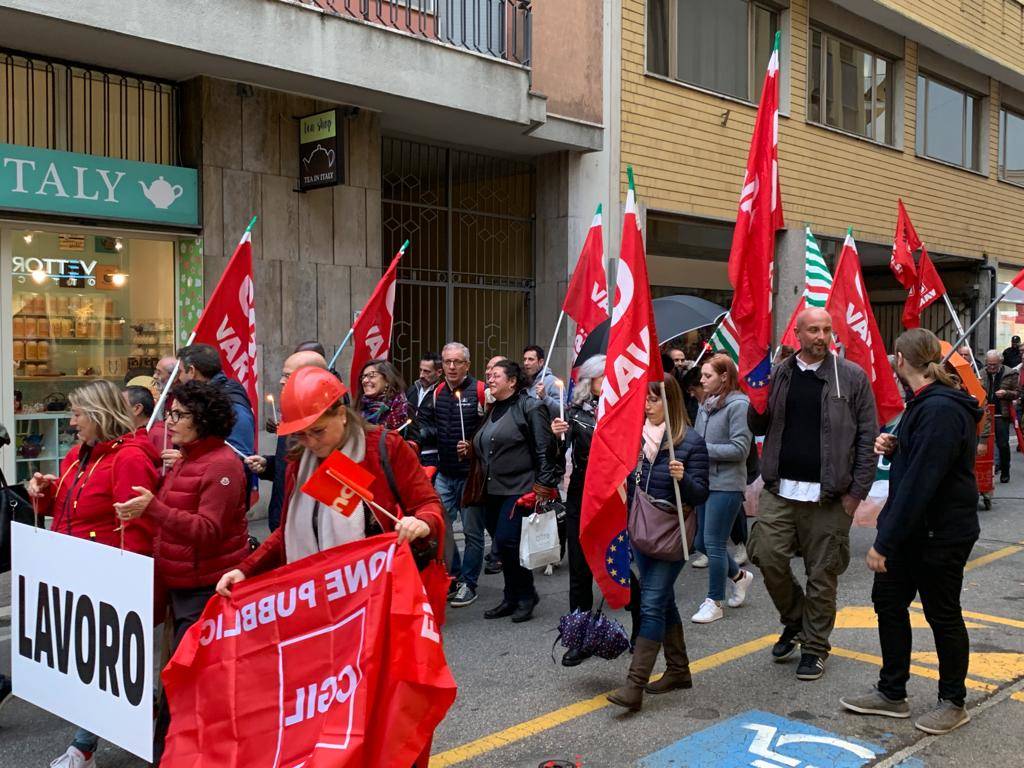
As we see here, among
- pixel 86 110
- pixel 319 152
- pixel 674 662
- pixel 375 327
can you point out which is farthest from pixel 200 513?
pixel 319 152

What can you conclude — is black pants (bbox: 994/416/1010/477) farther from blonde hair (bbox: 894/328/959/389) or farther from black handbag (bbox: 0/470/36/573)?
black handbag (bbox: 0/470/36/573)

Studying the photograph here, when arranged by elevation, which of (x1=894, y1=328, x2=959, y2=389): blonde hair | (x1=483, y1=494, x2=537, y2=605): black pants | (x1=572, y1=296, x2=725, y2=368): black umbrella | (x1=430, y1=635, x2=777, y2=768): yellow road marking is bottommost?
(x1=430, y1=635, x2=777, y2=768): yellow road marking

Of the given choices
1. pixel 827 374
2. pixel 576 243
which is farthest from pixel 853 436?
pixel 576 243

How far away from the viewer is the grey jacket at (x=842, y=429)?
529cm

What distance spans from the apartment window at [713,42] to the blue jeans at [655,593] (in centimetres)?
1102

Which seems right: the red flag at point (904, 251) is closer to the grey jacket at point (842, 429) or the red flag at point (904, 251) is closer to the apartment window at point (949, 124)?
the grey jacket at point (842, 429)

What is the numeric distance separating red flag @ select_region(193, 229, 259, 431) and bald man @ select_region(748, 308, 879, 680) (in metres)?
3.38

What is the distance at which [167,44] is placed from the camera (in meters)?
8.80

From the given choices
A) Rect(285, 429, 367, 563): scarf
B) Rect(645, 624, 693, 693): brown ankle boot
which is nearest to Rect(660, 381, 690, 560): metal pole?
Rect(645, 624, 693, 693): brown ankle boot

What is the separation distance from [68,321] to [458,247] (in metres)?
5.28

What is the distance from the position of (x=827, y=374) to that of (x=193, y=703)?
3.61 meters

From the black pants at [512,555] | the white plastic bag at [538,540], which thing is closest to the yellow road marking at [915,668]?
the white plastic bag at [538,540]

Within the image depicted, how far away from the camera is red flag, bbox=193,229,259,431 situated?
21.2 ft

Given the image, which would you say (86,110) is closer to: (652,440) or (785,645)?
(652,440)
